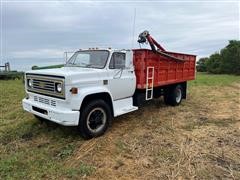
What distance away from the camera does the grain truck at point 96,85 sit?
520 cm

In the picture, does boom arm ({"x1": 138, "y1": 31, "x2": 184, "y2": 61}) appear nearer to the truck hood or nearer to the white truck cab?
the white truck cab

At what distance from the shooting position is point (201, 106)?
920cm

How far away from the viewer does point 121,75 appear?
6410 mm

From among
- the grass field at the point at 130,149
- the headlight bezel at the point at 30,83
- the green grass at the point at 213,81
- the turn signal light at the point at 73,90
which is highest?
the headlight bezel at the point at 30,83

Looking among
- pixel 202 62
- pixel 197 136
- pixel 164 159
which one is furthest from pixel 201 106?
pixel 202 62

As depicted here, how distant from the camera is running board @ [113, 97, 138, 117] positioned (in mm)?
6340

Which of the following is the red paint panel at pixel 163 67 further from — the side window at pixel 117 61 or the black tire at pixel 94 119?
the black tire at pixel 94 119

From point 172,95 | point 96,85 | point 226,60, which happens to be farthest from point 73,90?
point 226,60

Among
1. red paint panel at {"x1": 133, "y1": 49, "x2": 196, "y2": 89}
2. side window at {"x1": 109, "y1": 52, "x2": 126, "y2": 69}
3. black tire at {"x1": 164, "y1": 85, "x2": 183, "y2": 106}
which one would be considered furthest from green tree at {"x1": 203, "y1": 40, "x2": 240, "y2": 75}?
side window at {"x1": 109, "y1": 52, "x2": 126, "y2": 69}

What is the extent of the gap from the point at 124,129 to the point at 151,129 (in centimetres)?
68

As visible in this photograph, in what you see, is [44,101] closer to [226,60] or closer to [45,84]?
[45,84]

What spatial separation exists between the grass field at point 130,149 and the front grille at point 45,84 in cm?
105

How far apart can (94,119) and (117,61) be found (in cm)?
162

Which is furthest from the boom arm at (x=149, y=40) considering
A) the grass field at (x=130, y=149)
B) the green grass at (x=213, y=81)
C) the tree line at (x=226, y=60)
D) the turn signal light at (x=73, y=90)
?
the tree line at (x=226, y=60)
